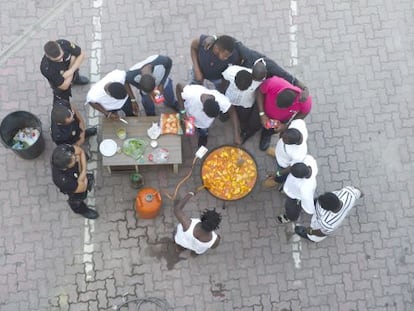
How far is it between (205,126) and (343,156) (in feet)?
8.18

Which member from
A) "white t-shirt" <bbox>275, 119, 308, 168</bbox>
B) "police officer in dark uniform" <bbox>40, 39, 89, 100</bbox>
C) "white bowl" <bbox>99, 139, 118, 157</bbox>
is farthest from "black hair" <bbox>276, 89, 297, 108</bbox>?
"police officer in dark uniform" <bbox>40, 39, 89, 100</bbox>

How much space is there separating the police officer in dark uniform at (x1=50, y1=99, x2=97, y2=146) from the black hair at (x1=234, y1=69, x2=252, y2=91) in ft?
7.63

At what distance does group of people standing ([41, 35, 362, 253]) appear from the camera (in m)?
6.96

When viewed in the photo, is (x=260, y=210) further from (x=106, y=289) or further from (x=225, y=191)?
(x=106, y=289)

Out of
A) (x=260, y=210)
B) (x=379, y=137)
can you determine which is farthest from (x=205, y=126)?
(x=379, y=137)

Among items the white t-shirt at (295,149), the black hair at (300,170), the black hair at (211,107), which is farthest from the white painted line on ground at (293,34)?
the black hair at (300,170)

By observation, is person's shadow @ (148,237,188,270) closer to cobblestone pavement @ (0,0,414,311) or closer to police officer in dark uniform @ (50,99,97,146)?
cobblestone pavement @ (0,0,414,311)

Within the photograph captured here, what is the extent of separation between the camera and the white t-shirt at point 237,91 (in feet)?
24.0

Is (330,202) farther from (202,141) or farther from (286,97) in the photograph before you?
(202,141)

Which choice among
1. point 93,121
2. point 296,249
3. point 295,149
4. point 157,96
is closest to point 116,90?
point 157,96

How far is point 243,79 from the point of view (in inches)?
278

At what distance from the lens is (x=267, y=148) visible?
8570mm

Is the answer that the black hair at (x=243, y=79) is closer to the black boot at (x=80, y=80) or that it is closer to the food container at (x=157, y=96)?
the food container at (x=157, y=96)

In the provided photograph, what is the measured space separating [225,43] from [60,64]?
7.72ft
